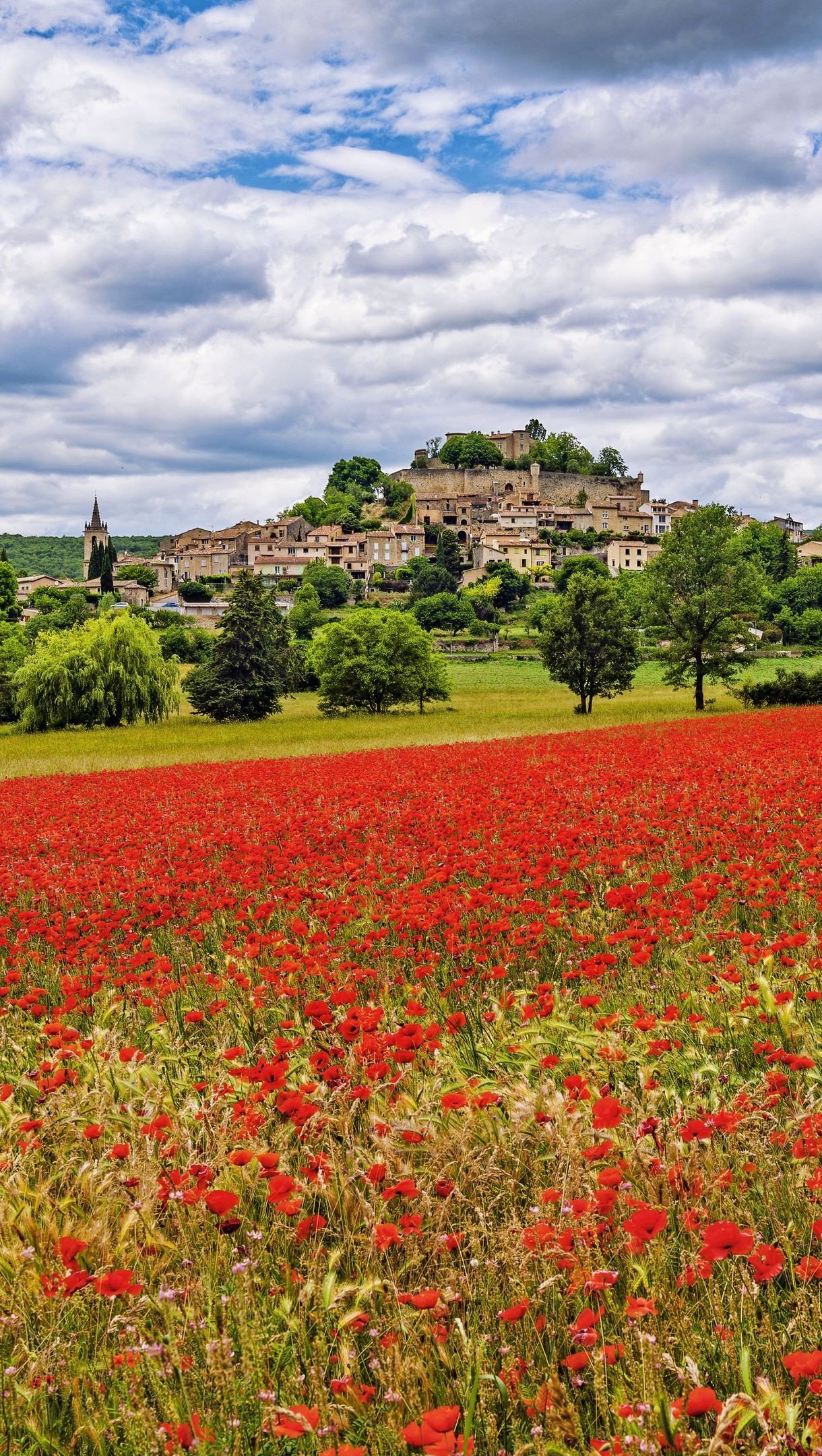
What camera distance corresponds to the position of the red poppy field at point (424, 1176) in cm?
289

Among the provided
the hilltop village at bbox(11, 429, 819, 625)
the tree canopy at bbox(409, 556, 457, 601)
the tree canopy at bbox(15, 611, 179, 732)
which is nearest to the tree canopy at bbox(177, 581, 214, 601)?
the hilltop village at bbox(11, 429, 819, 625)

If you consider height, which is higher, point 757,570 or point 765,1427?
point 757,570

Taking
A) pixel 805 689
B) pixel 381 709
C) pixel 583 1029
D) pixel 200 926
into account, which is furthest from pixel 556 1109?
pixel 381 709

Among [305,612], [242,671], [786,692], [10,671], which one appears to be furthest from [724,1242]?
[305,612]

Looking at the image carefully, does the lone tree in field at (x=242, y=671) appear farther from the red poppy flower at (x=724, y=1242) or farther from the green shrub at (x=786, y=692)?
the red poppy flower at (x=724, y=1242)

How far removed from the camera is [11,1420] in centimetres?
298

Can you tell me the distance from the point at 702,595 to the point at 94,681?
97.2 feet

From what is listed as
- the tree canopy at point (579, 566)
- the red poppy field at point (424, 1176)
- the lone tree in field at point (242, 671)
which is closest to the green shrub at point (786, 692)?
the lone tree in field at point (242, 671)

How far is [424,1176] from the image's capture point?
404 cm

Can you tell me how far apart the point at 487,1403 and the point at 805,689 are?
45.4 metres

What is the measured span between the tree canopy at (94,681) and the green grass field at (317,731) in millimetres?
1283

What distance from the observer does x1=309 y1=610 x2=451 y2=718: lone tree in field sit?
60.5m

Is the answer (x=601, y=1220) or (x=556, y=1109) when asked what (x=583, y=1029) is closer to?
(x=556, y=1109)

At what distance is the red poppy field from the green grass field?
24.1 metres
